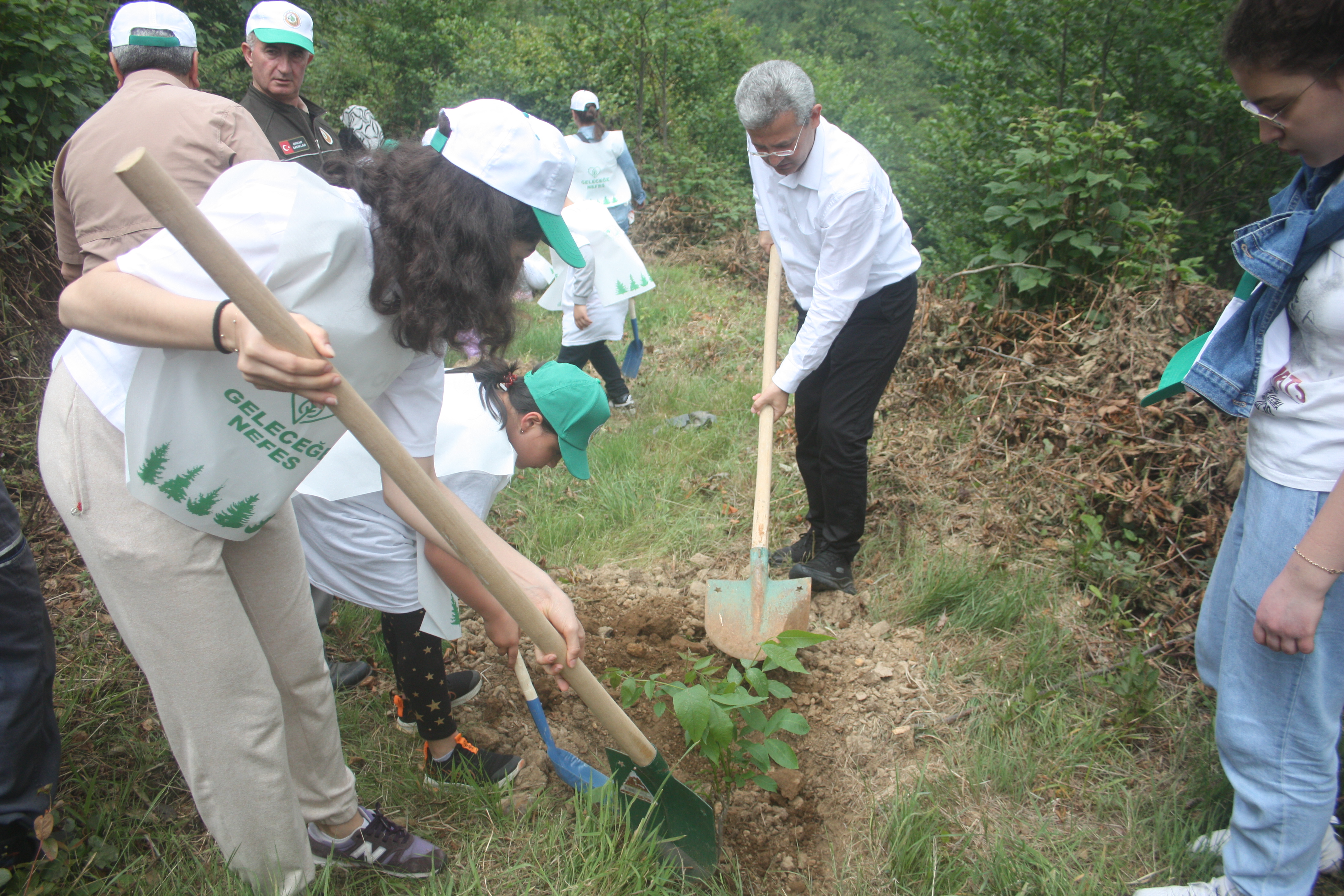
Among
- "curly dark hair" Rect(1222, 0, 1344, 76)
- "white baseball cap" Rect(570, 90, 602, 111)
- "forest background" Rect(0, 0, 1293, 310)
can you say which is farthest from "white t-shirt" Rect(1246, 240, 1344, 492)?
"white baseball cap" Rect(570, 90, 602, 111)

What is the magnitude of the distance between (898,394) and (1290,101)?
2.99 meters

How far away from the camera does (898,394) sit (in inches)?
172

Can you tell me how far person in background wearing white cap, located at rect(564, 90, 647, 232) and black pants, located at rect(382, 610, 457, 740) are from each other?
16.6ft

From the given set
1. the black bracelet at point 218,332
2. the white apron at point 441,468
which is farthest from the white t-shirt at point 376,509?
the black bracelet at point 218,332

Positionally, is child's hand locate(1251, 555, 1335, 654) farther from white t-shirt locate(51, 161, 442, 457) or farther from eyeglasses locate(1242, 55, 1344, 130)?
white t-shirt locate(51, 161, 442, 457)

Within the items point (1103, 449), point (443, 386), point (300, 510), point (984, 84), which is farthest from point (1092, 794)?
point (984, 84)

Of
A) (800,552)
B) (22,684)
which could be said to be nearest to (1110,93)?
(800,552)

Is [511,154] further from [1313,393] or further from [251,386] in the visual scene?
[1313,393]

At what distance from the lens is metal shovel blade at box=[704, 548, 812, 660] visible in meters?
2.88

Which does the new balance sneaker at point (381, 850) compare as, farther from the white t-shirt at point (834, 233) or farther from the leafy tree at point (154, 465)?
the white t-shirt at point (834, 233)

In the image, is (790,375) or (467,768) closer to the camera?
(467,768)

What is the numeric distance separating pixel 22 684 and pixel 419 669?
2.77ft

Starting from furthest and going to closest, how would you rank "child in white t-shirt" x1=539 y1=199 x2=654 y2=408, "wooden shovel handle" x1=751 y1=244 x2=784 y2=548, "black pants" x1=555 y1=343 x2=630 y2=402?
"black pants" x1=555 y1=343 x2=630 y2=402
"child in white t-shirt" x1=539 y1=199 x2=654 y2=408
"wooden shovel handle" x1=751 y1=244 x2=784 y2=548

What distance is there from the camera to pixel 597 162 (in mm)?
6875
